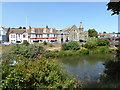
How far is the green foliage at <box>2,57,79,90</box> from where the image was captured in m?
5.51

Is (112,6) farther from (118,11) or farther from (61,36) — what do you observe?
(61,36)

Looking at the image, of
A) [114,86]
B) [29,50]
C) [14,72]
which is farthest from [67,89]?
[29,50]

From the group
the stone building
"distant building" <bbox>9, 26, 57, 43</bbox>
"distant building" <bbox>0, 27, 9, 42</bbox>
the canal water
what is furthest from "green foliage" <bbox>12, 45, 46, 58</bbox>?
"distant building" <bbox>0, 27, 9, 42</bbox>

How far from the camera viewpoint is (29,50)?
2200cm

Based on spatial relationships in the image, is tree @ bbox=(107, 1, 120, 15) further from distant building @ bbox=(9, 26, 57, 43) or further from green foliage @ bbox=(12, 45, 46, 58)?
distant building @ bbox=(9, 26, 57, 43)

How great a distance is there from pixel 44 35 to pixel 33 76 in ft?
142

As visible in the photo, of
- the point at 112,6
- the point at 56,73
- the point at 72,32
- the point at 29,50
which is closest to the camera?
the point at 56,73

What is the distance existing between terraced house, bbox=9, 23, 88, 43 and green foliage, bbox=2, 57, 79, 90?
41.8 m

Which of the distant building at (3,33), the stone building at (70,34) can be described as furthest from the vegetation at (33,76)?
the distant building at (3,33)

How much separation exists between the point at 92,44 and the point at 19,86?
30.8 meters

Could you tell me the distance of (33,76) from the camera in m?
6.74

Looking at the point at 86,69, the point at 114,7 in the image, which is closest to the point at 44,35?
the point at 86,69

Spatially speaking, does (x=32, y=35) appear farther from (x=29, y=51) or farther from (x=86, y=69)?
(x=86, y=69)

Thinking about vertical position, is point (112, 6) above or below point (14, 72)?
above
